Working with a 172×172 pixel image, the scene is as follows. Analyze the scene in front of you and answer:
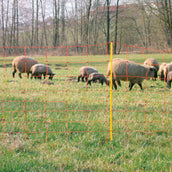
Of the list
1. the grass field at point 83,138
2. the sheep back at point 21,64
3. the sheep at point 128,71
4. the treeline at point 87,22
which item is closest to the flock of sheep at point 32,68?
the sheep back at point 21,64

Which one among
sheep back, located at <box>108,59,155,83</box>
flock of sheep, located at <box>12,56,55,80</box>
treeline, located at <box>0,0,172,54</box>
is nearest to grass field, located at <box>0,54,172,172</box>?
sheep back, located at <box>108,59,155,83</box>

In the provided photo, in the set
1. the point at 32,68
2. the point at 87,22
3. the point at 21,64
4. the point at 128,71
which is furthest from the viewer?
the point at 87,22

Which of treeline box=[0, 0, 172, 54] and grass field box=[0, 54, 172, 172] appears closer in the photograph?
grass field box=[0, 54, 172, 172]

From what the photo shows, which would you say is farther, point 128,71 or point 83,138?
point 128,71


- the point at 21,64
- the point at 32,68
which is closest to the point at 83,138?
the point at 32,68

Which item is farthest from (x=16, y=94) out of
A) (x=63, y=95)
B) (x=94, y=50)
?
(x=94, y=50)

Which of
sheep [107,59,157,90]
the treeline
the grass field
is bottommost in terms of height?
the grass field

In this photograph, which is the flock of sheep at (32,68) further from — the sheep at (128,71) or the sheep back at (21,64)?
the sheep at (128,71)

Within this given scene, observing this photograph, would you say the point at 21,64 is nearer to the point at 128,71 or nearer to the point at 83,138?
the point at 128,71

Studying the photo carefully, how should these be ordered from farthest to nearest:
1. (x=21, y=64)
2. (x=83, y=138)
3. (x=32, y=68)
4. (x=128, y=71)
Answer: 1. (x=21, y=64)
2. (x=32, y=68)
3. (x=128, y=71)
4. (x=83, y=138)

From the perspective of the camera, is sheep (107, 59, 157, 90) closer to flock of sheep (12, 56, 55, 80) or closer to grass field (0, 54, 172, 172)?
grass field (0, 54, 172, 172)

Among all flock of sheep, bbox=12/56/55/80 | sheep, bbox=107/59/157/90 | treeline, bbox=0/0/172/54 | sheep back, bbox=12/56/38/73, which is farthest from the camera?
treeline, bbox=0/0/172/54

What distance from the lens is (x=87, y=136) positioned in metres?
3.45

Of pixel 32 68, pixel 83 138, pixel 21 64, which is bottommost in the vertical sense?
pixel 83 138
